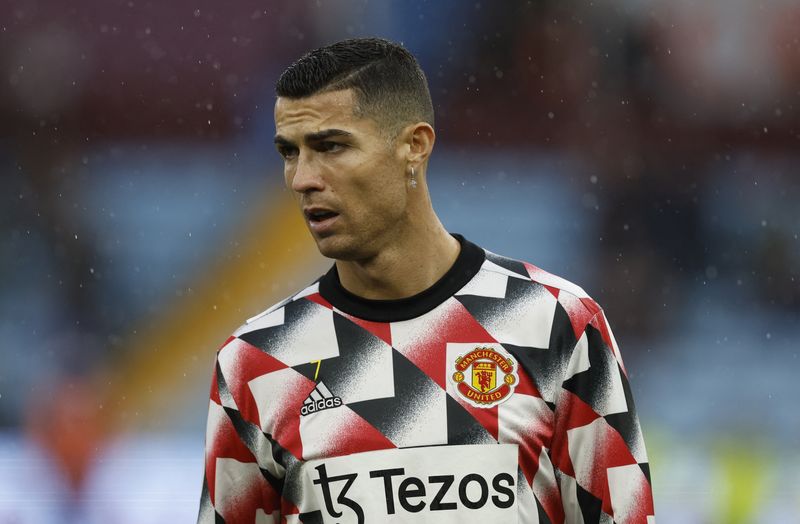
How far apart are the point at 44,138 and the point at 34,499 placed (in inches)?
83.8

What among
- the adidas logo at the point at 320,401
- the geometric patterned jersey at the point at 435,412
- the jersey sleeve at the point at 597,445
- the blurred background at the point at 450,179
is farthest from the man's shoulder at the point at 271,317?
the blurred background at the point at 450,179

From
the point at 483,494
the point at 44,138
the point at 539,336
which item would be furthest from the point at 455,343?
the point at 44,138

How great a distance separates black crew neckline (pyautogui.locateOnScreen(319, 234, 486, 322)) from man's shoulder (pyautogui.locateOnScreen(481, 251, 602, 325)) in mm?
40

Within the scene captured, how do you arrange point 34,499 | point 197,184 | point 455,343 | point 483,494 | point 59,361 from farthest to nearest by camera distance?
point 197,184 → point 59,361 → point 34,499 → point 455,343 → point 483,494

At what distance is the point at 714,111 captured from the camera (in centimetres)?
704

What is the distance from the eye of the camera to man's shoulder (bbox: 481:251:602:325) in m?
2.13

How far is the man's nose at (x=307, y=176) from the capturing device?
2031mm

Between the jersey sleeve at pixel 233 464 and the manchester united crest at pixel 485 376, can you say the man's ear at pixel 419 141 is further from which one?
the jersey sleeve at pixel 233 464

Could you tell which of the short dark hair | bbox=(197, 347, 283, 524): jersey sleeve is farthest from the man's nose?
bbox=(197, 347, 283, 524): jersey sleeve

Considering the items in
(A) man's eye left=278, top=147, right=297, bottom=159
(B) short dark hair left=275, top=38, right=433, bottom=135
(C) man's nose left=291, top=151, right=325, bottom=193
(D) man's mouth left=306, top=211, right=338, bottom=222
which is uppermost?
(B) short dark hair left=275, top=38, right=433, bottom=135

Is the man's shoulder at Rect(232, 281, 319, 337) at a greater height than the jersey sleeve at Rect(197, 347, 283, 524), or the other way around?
the man's shoulder at Rect(232, 281, 319, 337)

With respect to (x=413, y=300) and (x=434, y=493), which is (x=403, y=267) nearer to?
(x=413, y=300)

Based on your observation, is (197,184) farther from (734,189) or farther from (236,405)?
(236,405)

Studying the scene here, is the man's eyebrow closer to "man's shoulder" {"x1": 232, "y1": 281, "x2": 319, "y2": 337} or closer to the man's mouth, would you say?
the man's mouth
